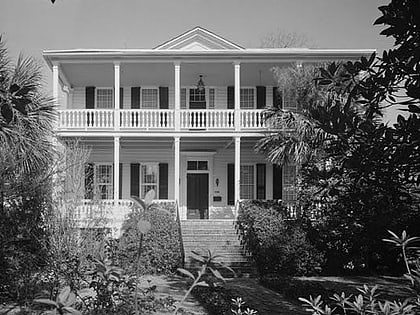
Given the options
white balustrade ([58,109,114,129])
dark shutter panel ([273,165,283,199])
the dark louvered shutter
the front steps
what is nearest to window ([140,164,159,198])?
white balustrade ([58,109,114,129])

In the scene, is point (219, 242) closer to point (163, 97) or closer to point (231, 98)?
point (231, 98)

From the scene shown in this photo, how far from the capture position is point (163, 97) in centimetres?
2106

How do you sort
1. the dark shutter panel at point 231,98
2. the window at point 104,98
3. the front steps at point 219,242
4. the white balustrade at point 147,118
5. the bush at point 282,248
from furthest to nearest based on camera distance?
the window at point 104,98
the dark shutter panel at point 231,98
the white balustrade at point 147,118
the front steps at point 219,242
the bush at point 282,248

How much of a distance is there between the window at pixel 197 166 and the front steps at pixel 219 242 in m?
3.62

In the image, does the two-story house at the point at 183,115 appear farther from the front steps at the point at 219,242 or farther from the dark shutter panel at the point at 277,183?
the front steps at the point at 219,242

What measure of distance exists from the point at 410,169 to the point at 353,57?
1642 centimetres

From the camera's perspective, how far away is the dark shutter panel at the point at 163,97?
21.0 metres

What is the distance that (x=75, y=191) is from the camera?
12.2 meters

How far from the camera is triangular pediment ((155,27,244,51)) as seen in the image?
20.1 meters

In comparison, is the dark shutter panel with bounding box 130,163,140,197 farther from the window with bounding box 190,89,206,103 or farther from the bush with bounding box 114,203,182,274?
the bush with bounding box 114,203,182,274

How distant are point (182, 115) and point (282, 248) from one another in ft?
24.0

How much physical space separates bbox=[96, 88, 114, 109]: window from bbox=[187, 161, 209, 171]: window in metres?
4.23

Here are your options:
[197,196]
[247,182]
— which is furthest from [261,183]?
[197,196]

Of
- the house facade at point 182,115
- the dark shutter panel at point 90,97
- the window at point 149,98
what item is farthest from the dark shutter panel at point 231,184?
the dark shutter panel at point 90,97
